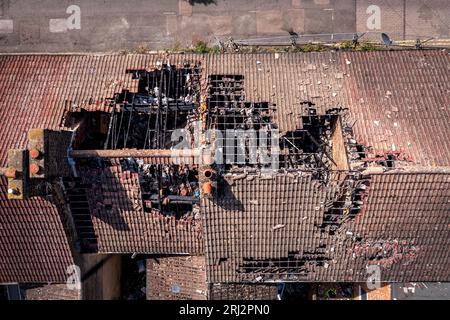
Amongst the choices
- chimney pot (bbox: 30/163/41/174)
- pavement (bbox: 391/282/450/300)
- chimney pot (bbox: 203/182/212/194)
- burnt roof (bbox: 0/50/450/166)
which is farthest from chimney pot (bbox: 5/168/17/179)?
pavement (bbox: 391/282/450/300)

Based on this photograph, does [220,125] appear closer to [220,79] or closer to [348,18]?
[220,79]

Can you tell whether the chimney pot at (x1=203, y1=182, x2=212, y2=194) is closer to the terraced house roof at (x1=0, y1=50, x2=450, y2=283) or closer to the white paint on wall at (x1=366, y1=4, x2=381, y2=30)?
the terraced house roof at (x1=0, y1=50, x2=450, y2=283)

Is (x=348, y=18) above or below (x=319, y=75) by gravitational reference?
above

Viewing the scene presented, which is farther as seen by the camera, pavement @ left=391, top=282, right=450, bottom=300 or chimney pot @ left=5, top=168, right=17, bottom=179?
pavement @ left=391, top=282, right=450, bottom=300

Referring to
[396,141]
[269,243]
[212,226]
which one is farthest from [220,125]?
[396,141]

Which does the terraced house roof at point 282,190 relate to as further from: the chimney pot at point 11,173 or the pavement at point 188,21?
the pavement at point 188,21

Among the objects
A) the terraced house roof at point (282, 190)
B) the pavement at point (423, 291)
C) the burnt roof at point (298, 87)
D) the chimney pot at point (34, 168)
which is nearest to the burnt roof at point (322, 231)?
the terraced house roof at point (282, 190)
